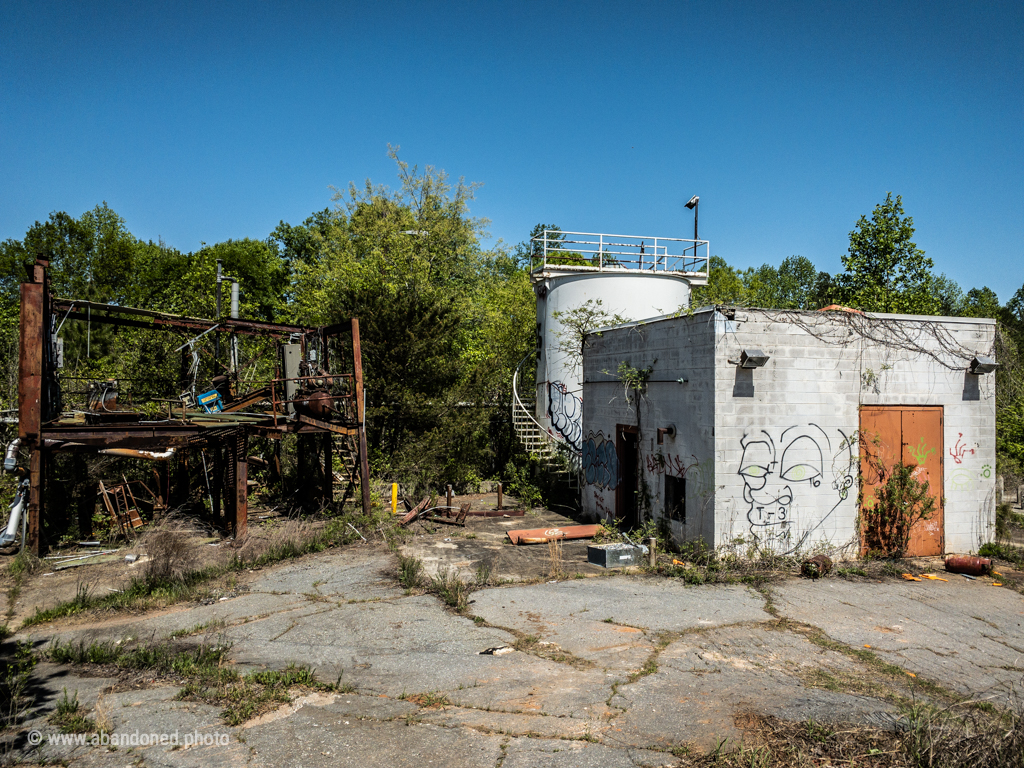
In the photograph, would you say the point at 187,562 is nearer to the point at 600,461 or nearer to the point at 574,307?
the point at 600,461

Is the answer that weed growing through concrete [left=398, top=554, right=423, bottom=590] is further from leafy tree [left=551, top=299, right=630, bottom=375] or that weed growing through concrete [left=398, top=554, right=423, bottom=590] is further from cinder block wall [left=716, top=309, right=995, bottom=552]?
leafy tree [left=551, top=299, right=630, bottom=375]

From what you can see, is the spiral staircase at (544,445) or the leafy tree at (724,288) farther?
the leafy tree at (724,288)

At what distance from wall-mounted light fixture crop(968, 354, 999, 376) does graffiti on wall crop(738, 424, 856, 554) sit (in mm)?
2933

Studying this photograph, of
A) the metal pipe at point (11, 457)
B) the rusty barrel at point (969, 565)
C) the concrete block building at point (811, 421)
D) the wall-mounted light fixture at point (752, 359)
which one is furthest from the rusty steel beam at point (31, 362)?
the rusty barrel at point (969, 565)

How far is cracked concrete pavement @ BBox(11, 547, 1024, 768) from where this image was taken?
4.88 meters

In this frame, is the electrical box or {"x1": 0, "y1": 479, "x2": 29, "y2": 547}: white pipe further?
the electrical box

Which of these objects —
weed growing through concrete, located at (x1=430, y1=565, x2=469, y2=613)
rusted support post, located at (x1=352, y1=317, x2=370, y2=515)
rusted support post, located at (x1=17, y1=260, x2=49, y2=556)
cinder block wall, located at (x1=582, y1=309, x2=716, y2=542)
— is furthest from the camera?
rusted support post, located at (x1=352, y1=317, x2=370, y2=515)

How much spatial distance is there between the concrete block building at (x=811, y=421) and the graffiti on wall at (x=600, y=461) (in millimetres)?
1813

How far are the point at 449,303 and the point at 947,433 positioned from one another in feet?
46.3

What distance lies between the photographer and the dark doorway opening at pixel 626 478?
13.7 m

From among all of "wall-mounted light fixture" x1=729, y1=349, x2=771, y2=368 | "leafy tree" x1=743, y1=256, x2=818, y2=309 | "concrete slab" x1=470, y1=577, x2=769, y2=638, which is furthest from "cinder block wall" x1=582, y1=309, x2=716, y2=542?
"leafy tree" x1=743, y1=256, x2=818, y2=309

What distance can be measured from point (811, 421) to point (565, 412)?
9919mm

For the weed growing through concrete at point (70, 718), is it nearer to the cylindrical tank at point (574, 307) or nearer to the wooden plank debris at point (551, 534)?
the wooden plank debris at point (551, 534)

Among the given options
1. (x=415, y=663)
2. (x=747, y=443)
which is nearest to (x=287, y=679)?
(x=415, y=663)
